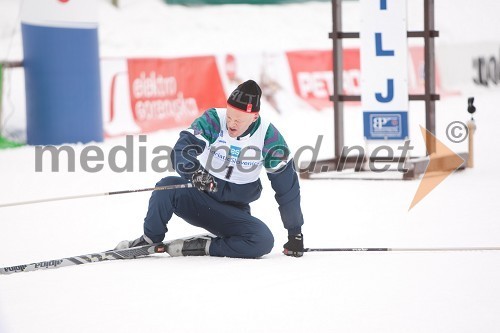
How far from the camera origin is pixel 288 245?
20.5ft

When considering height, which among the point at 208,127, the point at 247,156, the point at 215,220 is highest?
the point at 208,127

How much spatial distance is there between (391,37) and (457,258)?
436 cm

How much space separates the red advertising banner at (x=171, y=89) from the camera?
14109 mm

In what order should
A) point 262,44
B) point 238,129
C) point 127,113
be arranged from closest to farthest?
1. point 238,129
2. point 127,113
3. point 262,44

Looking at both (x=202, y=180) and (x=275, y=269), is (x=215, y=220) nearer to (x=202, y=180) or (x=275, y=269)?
(x=202, y=180)

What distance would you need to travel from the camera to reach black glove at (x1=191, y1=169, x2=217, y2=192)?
587 centimetres

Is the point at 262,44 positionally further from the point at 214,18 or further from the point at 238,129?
the point at 238,129

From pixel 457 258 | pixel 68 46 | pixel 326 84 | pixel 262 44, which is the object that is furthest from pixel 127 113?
pixel 262 44

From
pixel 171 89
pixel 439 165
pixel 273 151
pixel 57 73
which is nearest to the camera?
pixel 273 151

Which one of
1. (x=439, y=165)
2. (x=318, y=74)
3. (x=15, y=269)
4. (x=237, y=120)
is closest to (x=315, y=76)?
(x=318, y=74)

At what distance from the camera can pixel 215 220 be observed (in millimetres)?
6254

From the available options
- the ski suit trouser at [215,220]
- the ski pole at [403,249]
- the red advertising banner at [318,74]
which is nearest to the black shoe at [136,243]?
the ski suit trouser at [215,220]

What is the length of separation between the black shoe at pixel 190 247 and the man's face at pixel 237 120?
27.5 inches

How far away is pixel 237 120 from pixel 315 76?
456 inches
